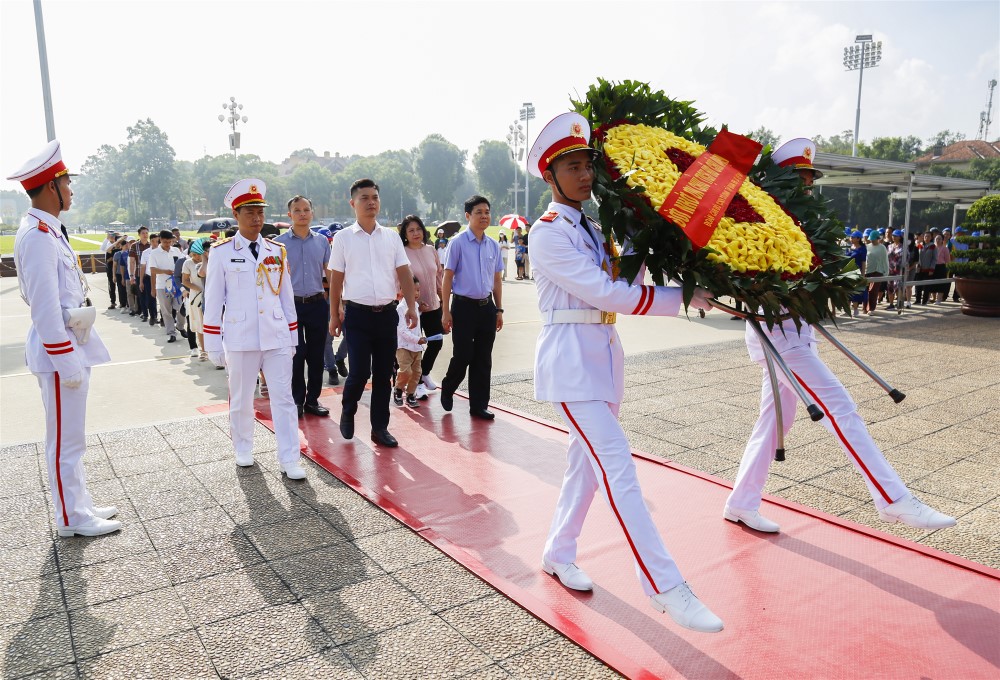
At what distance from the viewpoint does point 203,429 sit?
606 centimetres

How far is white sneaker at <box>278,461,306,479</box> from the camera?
15.8 feet

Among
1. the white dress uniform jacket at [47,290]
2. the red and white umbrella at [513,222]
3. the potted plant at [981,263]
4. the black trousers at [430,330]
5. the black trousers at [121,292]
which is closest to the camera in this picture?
the white dress uniform jacket at [47,290]

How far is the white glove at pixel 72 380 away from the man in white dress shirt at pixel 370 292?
196cm

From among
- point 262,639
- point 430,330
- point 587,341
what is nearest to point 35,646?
point 262,639

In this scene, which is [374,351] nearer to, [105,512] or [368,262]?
[368,262]

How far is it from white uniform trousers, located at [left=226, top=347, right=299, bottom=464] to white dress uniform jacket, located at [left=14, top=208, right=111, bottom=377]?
1202 mm

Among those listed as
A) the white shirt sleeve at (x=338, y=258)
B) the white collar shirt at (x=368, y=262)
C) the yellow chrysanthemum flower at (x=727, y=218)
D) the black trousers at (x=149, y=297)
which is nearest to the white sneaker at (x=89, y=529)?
the white collar shirt at (x=368, y=262)

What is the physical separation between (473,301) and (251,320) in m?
1.99

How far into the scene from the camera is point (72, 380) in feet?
12.4

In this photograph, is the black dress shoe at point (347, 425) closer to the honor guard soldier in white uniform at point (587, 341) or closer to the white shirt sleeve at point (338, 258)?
the white shirt sleeve at point (338, 258)

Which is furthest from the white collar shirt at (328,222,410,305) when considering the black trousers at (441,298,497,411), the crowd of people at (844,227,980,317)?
the crowd of people at (844,227,980,317)

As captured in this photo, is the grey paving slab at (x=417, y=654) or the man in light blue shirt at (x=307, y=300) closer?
the grey paving slab at (x=417, y=654)

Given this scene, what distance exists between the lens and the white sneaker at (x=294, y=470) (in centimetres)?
480

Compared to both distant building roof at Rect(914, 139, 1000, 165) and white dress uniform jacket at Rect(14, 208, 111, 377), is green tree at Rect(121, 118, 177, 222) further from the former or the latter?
white dress uniform jacket at Rect(14, 208, 111, 377)
